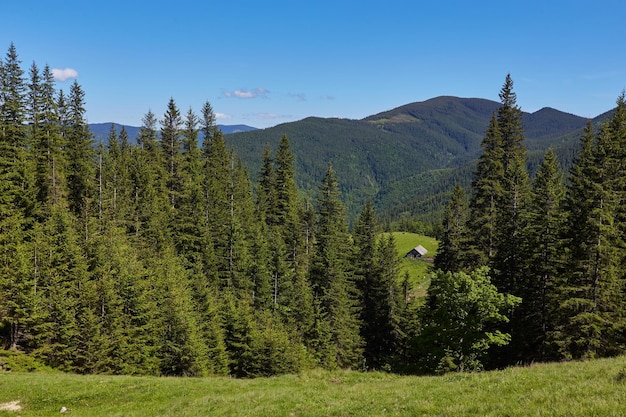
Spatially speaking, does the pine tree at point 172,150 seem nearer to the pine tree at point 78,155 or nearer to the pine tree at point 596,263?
the pine tree at point 78,155

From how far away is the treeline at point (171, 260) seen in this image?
1294 inches

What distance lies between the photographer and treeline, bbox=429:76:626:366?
92.2 feet

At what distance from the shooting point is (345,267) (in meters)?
60.7

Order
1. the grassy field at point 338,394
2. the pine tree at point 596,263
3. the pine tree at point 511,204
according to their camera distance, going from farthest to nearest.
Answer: the pine tree at point 511,204 < the pine tree at point 596,263 < the grassy field at point 338,394

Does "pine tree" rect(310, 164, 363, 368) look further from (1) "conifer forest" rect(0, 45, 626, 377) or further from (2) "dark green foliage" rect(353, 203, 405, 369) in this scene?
(2) "dark green foliage" rect(353, 203, 405, 369)

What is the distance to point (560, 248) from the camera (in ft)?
104

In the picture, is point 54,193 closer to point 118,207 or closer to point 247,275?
point 118,207

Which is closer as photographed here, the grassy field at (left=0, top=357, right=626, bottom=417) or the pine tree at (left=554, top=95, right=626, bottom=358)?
the grassy field at (left=0, top=357, right=626, bottom=417)

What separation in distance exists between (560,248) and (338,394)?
2394 centimetres

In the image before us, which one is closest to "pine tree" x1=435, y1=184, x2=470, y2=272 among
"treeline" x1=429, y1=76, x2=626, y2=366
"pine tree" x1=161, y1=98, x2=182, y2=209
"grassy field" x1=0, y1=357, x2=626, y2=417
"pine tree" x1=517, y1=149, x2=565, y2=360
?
"treeline" x1=429, y1=76, x2=626, y2=366

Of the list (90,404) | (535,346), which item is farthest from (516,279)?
(90,404)

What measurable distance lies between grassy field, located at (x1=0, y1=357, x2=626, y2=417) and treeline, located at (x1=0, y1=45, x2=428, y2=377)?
8223 mm

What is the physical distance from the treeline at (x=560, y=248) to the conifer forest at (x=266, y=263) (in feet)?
0.55

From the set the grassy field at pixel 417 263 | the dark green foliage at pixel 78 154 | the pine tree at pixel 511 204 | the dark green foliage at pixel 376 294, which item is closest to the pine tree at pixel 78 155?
the dark green foliage at pixel 78 154
